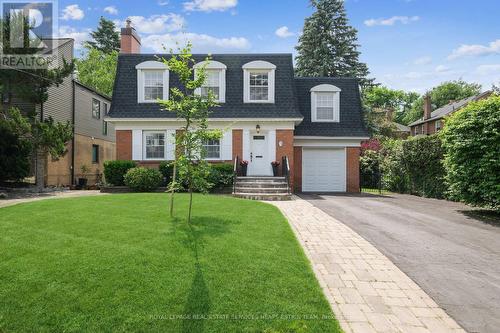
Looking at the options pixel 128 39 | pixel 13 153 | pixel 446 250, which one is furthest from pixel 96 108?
pixel 446 250

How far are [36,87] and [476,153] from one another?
64.3ft

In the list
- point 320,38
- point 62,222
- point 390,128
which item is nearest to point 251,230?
point 62,222

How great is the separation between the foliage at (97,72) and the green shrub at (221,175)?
25.4m

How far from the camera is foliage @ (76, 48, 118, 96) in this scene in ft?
110

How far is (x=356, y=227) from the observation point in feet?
25.7

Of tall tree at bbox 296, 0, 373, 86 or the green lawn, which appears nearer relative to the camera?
the green lawn

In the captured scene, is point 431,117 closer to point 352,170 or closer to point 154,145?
point 352,170

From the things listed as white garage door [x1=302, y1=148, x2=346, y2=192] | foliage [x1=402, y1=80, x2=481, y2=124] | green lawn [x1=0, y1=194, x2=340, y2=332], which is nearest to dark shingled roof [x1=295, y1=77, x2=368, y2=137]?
white garage door [x1=302, y1=148, x2=346, y2=192]

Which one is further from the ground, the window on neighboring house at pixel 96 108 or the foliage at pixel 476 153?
the window on neighboring house at pixel 96 108

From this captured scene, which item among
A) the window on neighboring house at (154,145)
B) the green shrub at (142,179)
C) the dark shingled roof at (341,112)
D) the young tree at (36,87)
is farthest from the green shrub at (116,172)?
the dark shingled roof at (341,112)

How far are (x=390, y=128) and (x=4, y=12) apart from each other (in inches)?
1180

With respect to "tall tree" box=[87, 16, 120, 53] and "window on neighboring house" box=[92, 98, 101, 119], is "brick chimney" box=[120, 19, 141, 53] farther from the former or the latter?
"tall tree" box=[87, 16, 120, 53]

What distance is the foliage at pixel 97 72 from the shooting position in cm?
3362
